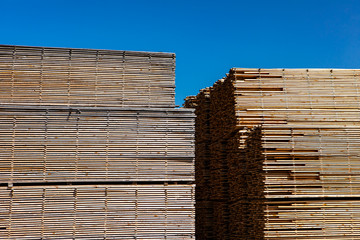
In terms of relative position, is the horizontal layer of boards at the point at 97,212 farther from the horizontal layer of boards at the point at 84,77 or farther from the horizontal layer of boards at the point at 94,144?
the horizontal layer of boards at the point at 84,77

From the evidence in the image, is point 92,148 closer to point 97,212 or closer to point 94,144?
point 94,144

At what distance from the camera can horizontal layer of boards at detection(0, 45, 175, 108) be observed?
29.9ft

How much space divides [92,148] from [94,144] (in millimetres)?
90

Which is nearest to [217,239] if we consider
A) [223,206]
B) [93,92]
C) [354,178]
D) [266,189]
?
[223,206]

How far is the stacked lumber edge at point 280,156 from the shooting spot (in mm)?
9047

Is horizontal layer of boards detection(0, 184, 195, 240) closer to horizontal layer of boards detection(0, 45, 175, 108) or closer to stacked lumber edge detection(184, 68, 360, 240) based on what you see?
stacked lumber edge detection(184, 68, 360, 240)

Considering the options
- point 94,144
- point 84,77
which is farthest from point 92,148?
point 84,77

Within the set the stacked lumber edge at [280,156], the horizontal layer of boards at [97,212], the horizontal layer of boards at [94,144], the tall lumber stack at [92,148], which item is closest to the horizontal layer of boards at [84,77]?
the tall lumber stack at [92,148]

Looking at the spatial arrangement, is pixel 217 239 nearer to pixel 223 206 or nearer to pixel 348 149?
pixel 223 206

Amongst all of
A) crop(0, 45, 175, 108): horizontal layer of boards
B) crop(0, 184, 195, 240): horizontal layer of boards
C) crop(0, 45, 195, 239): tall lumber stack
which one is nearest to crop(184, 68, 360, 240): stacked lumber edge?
crop(0, 45, 195, 239): tall lumber stack

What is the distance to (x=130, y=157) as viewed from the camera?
8.89 m

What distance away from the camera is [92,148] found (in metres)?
8.81

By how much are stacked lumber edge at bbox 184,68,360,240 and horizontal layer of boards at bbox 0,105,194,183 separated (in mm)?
1647

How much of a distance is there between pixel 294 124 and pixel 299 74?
125cm
